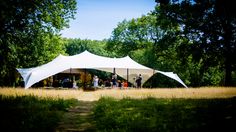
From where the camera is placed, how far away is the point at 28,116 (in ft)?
37.1

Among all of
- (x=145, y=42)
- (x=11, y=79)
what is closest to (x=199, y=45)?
(x=11, y=79)

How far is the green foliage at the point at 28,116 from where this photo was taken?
952cm

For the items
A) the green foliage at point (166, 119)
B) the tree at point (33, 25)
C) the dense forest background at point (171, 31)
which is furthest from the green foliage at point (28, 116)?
the tree at point (33, 25)

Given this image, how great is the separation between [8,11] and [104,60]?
14513 millimetres

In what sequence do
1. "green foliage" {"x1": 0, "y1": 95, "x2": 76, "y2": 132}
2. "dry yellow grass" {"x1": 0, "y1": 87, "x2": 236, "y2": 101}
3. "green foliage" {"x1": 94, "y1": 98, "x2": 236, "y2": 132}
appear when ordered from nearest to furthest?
"green foliage" {"x1": 94, "y1": 98, "x2": 236, "y2": 132}, "green foliage" {"x1": 0, "y1": 95, "x2": 76, "y2": 132}, "dry yellow grass" {"x1": 0, "y1": 87, "x2": 236, "y2": 101}

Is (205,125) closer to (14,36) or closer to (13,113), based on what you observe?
(13,113)

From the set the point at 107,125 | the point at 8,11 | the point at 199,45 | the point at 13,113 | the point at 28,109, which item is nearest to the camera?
the point at 107,125

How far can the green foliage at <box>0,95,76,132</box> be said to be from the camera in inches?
375

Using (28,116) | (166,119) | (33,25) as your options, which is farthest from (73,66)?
(166,119)

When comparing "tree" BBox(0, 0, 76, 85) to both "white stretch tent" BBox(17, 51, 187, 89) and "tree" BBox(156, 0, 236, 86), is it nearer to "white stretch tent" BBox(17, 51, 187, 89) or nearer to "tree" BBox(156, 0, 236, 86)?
"white stretch tent" BBox(17, 51, 187, 89)

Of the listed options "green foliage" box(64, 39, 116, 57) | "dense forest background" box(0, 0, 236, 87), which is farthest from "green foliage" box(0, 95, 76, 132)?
"green foliage" box(64, 39, 116, 57)

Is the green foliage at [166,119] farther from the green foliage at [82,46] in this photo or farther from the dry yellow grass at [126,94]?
the green foliage at [82,46]

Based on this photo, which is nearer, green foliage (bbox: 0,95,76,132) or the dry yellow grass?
green foliage (bbox: 0,95,76,132)

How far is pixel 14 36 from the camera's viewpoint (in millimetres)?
28828
